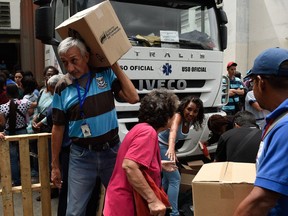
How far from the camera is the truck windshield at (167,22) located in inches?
172

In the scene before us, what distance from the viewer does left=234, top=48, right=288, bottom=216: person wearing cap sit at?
124 centimetres

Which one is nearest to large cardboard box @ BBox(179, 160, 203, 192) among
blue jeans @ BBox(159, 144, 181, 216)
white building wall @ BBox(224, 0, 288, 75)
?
blue jeans @ BBox(159, 144, 181, 216)

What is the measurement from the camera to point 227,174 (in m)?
1.68

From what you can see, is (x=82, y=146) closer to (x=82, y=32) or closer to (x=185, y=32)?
(x=82, y=32)

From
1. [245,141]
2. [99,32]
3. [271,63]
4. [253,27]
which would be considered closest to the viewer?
[271,63]

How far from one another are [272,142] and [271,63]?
34 cm

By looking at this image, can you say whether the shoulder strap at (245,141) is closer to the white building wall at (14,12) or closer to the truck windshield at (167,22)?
the truck windshield at (167,22)

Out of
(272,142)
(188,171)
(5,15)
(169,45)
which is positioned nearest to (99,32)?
(272,142)

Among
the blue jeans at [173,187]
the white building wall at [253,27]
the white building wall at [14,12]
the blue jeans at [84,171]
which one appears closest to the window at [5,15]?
the white building wall at [14,12]

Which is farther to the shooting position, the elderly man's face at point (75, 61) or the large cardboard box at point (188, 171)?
the large cardboard box at point (188, 171)

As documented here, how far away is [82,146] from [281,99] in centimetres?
157

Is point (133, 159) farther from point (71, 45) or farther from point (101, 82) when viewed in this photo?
point (71, 45)

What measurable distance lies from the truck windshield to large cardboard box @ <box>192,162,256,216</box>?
9.57ft

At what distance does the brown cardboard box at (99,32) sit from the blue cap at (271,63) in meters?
1.30
